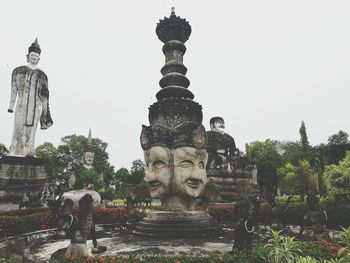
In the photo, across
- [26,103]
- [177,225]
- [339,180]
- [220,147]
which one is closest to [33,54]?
[26,103]

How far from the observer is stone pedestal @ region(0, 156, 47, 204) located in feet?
63.3

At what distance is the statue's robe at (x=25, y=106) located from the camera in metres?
21.4

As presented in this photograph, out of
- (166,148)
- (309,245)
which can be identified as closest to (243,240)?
(309,245)

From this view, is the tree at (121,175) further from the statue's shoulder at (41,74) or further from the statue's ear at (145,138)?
the statue's ear at (145,138)

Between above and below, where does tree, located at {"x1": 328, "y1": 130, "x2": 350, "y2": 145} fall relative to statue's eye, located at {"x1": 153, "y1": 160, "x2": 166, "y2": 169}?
above

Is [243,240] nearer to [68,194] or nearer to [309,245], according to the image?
[309,245]

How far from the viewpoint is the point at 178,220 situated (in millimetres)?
10148

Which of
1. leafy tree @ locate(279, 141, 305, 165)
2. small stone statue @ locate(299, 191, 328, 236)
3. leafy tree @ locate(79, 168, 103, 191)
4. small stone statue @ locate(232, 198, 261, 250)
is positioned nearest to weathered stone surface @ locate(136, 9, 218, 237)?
small stone statue @ locate(299, 191, 328, 236)

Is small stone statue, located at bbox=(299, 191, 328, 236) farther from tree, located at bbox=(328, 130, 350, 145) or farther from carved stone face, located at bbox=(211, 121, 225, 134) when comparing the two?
tree, located at bbox=(328, 130, 350, 145)

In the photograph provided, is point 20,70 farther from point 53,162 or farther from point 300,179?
point 53,162

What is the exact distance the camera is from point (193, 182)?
10.7 m

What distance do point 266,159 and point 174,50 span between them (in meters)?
50.0

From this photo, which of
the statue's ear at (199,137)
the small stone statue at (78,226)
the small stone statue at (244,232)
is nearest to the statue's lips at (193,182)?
the statue's ear at (199,137)

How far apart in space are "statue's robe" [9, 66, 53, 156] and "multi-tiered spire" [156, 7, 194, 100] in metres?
13.1
